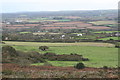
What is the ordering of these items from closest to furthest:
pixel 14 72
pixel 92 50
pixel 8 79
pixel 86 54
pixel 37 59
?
pixel 8 79 < pixel 14 72 < pixel 37 59 < pixel 86 54 < pixel 92 50

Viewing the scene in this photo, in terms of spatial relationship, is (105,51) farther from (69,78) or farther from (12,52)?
(69,78)

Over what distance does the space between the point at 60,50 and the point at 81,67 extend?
1537 centimetres

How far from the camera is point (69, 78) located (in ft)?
42.4

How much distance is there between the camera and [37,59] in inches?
1048

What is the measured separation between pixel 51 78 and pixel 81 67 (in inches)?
286

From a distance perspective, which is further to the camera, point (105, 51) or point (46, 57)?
point (105, 51)

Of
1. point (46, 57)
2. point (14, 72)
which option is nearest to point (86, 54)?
point (46, 57)

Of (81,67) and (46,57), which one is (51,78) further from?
(46,57)

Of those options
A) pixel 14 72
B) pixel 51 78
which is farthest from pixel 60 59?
pixel 51 78

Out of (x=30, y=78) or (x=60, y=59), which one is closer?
(x=30, y=78)

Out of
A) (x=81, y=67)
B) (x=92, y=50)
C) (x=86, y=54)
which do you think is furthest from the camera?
(x=92, y=50)

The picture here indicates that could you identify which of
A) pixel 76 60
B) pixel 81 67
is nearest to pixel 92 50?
pixel 76 60

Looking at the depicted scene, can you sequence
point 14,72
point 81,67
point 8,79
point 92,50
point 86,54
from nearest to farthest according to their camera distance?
point 8,79 < point 14,72 < point 81,67 < point 86,54 < point 92,50

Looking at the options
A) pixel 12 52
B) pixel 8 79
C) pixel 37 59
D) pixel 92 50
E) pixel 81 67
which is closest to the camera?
pixel 8 79
